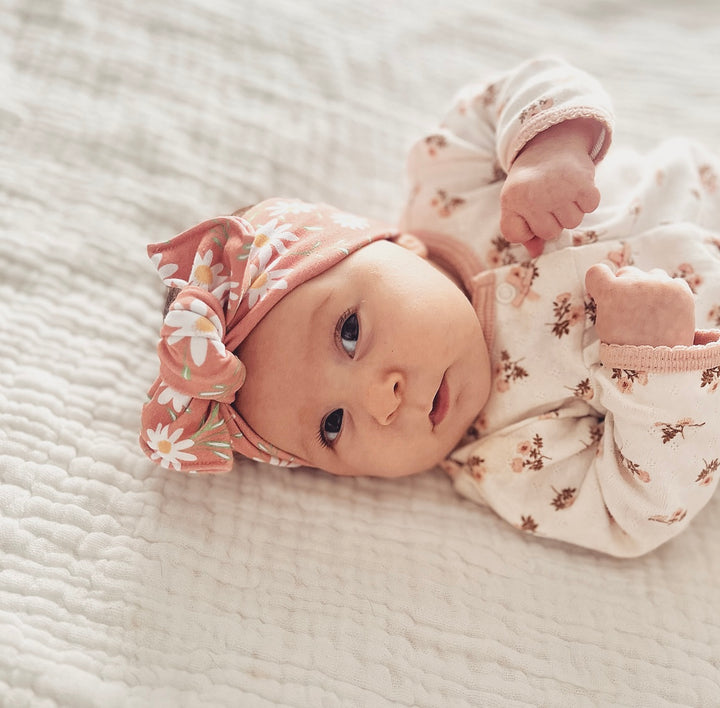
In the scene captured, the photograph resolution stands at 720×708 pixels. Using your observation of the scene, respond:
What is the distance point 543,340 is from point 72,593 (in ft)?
2.56

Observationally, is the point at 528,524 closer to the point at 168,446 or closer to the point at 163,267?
the point at 168,446

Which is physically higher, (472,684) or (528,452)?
(528,452)

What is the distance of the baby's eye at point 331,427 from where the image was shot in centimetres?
107

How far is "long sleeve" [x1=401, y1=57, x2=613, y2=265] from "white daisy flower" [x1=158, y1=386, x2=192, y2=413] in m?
0.53

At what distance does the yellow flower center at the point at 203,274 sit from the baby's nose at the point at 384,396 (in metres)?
0.27

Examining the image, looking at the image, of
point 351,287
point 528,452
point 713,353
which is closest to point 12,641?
point 351,287

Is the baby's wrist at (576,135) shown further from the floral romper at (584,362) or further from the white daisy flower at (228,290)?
the white daisy flower at (228,290)

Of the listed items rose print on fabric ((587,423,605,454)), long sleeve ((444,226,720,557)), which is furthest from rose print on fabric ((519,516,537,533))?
rose print on fabric ((587,423,605,454))

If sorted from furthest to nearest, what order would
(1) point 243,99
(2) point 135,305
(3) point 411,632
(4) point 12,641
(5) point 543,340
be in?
(1) point 243,99 < (2) point 135,305 < (5) point 543,340 < (3) point 411,632 < (4) point 12,641

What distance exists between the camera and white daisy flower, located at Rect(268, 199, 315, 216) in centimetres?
112

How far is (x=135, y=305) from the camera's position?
4.17 feet

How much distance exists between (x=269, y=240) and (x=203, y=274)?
0.39ft

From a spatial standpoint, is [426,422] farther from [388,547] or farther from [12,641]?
[12,641]

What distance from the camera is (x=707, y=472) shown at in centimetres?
108
